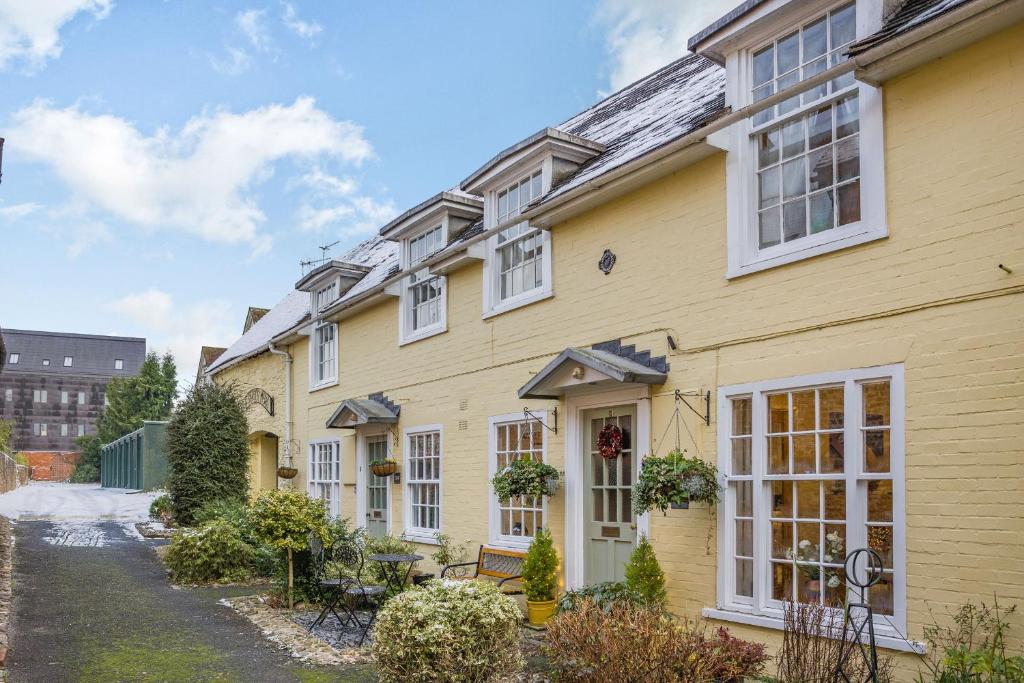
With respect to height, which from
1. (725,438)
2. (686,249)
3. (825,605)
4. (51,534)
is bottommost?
(51,534)

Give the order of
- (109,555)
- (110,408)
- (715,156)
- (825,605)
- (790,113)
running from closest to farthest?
(825,605)
(790,113)
(715,156)
(109,555)
(110,408)

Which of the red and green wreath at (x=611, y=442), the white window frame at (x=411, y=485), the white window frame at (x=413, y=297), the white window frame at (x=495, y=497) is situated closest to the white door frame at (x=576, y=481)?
the red and green wreath at (x=611, y=442)

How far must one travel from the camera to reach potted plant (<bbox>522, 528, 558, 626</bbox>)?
394 inches

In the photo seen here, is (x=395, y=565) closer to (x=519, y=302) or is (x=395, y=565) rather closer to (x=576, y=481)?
(x=576, y=481)

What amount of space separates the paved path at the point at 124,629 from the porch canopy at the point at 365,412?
319 cm

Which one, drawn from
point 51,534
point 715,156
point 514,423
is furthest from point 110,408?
point 715,156

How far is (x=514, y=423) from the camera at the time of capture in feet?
37.9

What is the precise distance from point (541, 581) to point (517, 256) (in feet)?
13.9

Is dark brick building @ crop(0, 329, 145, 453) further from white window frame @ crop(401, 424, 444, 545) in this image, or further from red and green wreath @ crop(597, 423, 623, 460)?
red and green wreath @ crop(597, 423, 623, 460)

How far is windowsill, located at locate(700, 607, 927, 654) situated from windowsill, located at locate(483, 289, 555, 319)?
14.0 ft

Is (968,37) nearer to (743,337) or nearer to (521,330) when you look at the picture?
(743,337)

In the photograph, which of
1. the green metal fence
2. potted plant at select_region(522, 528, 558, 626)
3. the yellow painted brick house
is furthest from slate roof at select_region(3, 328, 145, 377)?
potted plant at select_region(522, 528, 558, 626)

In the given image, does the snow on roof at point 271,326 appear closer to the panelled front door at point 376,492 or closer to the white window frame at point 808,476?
the panelled front door at point 376,492

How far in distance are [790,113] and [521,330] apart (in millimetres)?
4679
